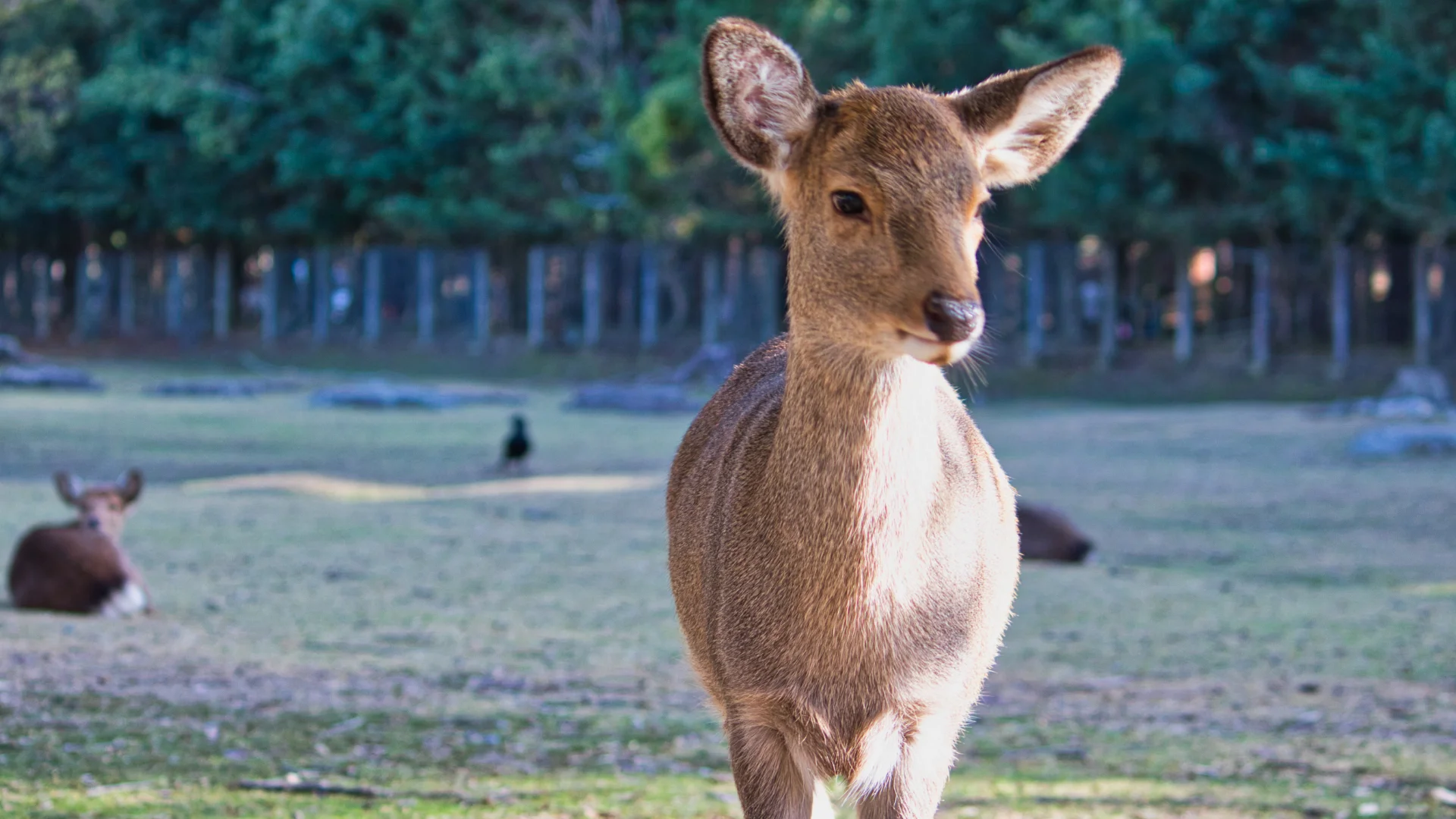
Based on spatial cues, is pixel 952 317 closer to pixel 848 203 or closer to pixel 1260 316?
pixel 848 203

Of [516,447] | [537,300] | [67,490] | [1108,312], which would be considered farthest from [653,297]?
[67,490]

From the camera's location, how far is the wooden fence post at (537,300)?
35.2 m

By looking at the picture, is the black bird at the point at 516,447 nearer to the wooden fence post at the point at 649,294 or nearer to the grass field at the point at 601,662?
the grass field at the point at 601,662

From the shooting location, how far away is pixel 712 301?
32.9m

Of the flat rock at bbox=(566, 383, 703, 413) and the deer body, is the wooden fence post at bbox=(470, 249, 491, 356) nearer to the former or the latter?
the flat rock at bbox=(566, 383, 703, 413)

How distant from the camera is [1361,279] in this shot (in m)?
27.2

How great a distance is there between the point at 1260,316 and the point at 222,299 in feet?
76.8

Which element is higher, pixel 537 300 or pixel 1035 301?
pixel 1035 301

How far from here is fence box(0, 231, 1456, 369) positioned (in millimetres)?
27234

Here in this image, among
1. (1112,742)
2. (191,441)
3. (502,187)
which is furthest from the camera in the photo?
(502,187)

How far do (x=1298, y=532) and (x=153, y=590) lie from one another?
7.65 m

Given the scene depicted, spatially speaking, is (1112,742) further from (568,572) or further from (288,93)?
(288,93)

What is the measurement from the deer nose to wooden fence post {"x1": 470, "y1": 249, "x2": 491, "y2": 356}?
32.7m

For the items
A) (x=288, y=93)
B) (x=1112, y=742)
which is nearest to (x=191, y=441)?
(x=1112, y=742)
